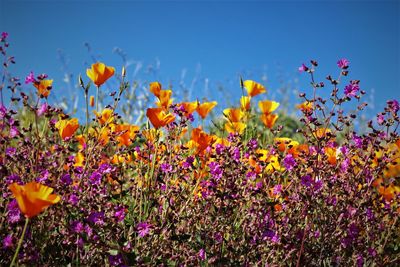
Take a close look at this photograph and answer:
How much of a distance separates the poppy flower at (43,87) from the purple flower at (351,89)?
147 cm

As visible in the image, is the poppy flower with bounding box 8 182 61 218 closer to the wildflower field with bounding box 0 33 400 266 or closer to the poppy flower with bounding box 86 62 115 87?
the wildflower field with bounding box 0 33 400 266

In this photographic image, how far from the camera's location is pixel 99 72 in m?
2.31

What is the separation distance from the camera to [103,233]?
202cm

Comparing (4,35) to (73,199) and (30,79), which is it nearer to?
(30,79)

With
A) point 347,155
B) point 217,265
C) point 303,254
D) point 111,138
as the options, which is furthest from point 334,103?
point 111,138

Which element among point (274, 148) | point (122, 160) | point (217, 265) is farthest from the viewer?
point (122, 160)

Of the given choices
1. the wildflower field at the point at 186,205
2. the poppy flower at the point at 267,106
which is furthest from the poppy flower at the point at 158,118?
the poppy flower at the point at 267,106

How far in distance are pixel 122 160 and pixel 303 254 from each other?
125cm

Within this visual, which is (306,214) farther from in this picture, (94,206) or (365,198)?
(94,206)

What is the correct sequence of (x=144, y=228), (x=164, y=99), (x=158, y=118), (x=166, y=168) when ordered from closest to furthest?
1. (x=144, y=228)
2. (x=158, y=118)
3. (x=166, y=168)
4. (x=164, y=99)

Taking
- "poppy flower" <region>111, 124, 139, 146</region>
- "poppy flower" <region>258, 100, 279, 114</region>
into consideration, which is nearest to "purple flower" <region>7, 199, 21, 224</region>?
"poppy flower" <region>111, 124, 139, 146</region>

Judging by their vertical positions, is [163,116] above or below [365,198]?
above

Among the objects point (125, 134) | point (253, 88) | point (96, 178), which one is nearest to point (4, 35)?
point (125, 134)

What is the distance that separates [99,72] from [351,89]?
1.28m
